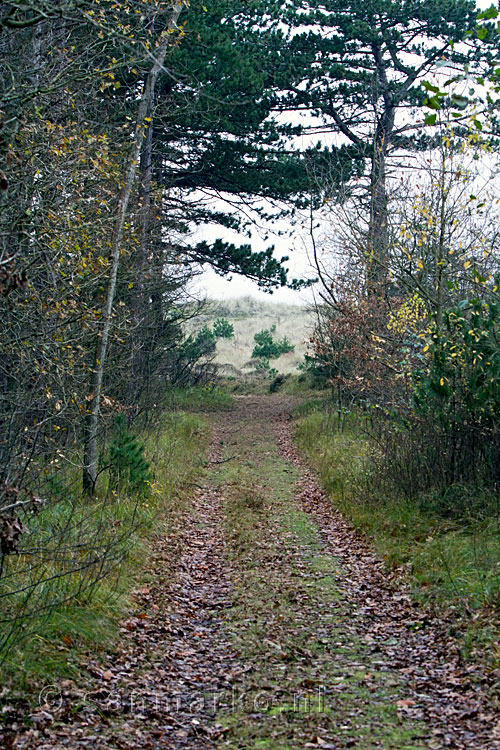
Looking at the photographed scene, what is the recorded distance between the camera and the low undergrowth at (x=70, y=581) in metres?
4.89

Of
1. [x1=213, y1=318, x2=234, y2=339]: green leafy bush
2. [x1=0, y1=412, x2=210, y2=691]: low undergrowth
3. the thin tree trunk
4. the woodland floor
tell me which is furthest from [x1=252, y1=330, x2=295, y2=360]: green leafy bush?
the woodland floor

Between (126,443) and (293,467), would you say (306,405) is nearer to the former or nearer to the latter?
(293,467)

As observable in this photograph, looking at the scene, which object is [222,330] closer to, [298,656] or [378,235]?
[378,235]

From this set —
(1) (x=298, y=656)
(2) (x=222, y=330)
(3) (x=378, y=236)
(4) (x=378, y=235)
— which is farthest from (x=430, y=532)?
(2) (x=222, y=330)

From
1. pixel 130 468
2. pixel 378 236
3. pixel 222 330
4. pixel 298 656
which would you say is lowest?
pixel 298 656

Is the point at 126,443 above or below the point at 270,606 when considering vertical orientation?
above

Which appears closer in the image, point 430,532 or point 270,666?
point 270,666

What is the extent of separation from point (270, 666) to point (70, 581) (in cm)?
197

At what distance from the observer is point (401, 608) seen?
6.43 metres

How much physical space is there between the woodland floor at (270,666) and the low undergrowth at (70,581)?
0.64 feet

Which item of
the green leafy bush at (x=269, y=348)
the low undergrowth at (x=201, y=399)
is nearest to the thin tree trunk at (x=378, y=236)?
the low undergrowth at (x=201, y=399)

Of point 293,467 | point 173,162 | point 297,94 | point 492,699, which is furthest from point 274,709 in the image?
point 297,94

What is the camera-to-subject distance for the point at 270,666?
528cm

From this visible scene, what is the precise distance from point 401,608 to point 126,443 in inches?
209
